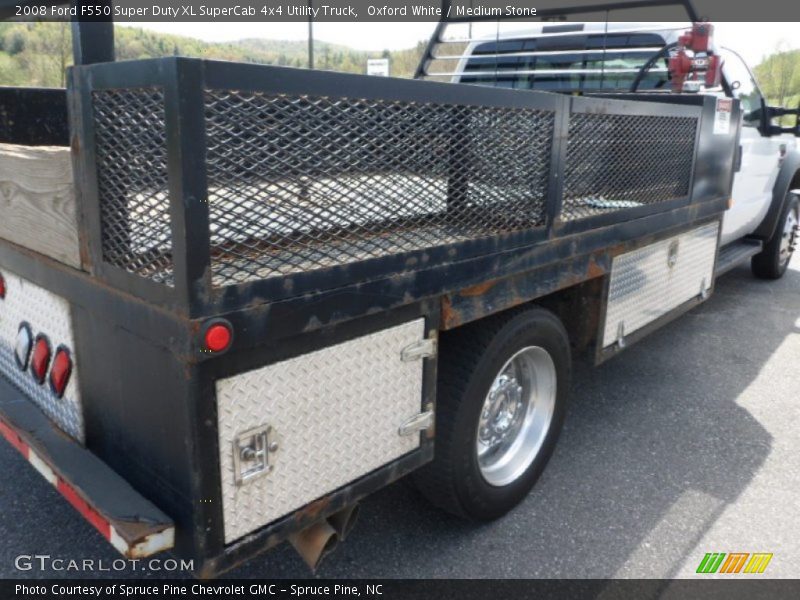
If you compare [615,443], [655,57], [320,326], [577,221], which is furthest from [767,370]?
[320,326]

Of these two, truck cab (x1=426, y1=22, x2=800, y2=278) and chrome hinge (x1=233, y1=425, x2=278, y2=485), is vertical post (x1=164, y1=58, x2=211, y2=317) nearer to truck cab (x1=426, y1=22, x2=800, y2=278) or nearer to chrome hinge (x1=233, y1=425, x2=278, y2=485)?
chrome hinge (x1=233, y1=425, x2=278, y2=485)

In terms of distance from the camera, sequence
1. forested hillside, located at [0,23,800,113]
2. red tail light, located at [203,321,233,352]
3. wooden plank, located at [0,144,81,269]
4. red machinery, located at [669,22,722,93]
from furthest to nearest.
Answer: forested hillside, located at [0,23,800,113]
red machinery, located at [669,22,722,93]
wooden plank, located at [0,144,81,269]
red tail light, located at [203,321,233,352]

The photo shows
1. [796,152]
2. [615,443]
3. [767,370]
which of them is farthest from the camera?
[796,152]

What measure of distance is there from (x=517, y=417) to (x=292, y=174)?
5.41ft

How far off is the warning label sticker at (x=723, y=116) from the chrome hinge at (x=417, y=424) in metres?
2.50

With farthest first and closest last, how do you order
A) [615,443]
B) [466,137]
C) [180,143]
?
[615,443]
[466,137]
[180,143]

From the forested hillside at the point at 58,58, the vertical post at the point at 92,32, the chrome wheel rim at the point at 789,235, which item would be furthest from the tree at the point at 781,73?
the vertical post at the point at 92,32

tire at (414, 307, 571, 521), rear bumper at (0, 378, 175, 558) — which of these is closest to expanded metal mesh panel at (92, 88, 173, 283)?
rear bumper at (0, 378, 175, 558)

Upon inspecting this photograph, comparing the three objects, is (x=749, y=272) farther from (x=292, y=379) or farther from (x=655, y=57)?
(x=292, y=379)

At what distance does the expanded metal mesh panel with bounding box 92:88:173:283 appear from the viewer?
4.75ft

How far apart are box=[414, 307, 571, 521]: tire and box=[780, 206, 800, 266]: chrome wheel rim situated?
4296mm

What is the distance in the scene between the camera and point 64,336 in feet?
6.48

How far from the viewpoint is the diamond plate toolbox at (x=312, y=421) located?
5.33ft

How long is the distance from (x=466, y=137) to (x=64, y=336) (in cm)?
129
